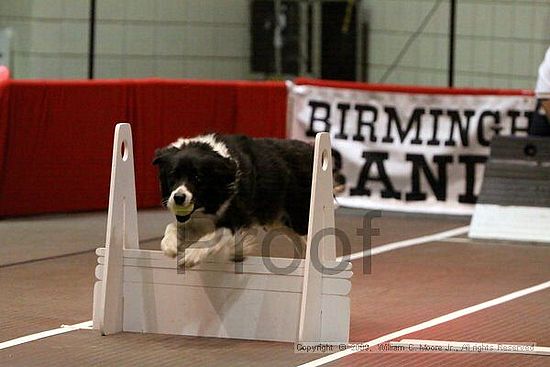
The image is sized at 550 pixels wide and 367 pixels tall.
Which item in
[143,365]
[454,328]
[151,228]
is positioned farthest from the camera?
[151,228]

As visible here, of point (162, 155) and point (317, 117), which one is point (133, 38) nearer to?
point (317, 117)

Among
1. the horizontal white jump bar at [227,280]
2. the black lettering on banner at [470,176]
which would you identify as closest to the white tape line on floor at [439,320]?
the horizontal white jump bar at [227,280]

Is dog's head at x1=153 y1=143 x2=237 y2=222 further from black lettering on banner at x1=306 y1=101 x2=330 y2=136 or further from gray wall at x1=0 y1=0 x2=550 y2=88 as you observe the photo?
gray wall at x1=0 y1=0 x2=550 y2=88

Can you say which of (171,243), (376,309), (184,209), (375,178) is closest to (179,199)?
(184,209)

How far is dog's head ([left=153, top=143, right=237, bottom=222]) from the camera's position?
668cm

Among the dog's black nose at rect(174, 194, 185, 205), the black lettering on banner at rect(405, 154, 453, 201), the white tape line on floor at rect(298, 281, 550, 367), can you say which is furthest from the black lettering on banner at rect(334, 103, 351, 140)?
the dog's black nose at rect(174, 194, 185, 205)

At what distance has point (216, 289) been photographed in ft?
22.6

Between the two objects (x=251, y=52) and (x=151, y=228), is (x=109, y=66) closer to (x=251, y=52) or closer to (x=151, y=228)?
(x=251, y=52)

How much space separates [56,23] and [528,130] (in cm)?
653

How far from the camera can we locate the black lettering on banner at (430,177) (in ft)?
40.0

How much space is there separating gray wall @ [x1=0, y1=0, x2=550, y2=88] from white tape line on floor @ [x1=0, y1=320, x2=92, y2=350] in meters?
8.74

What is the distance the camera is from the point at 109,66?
16.0m

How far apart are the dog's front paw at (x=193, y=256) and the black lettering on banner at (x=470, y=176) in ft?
19.0

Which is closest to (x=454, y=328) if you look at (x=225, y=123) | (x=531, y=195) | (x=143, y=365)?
(x=143, y=365)
